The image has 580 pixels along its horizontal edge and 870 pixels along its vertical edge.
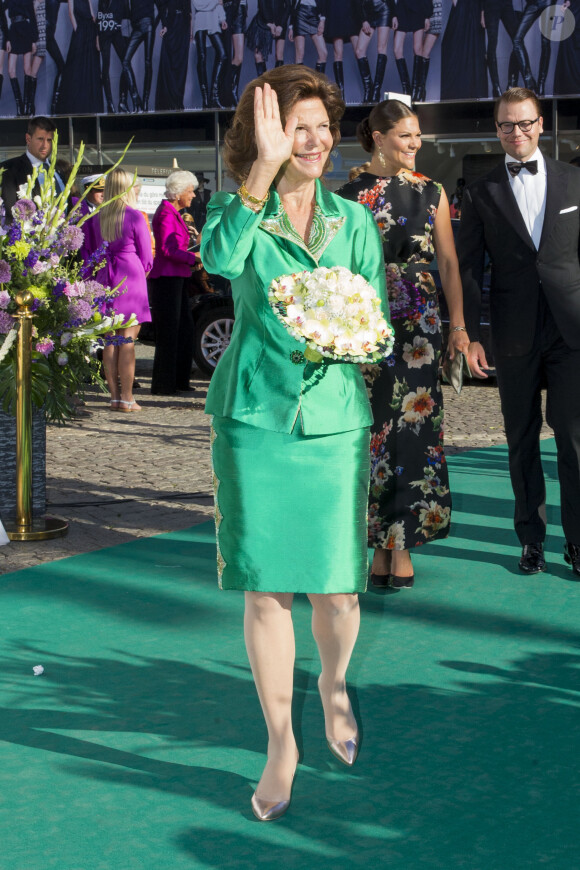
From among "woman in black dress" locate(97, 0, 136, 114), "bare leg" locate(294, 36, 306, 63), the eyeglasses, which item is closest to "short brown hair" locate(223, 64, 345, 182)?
the eyeglasses

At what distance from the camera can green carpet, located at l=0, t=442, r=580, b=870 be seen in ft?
10.5

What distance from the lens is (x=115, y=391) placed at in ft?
38.8

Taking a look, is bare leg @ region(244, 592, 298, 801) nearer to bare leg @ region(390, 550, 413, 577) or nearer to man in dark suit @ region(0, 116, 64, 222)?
bare leg @ region(390, 550, 413, 577)

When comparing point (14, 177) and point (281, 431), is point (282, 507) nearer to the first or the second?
point (281, 431)

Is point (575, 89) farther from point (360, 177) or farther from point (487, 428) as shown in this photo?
point (360, 177)

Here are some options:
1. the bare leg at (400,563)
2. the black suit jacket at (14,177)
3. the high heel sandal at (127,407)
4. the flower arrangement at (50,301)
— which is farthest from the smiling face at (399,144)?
the high heel sandal at (127,407)

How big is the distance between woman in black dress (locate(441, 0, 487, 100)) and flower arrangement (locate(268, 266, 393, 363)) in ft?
58.2

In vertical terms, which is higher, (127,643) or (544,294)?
(544,294)

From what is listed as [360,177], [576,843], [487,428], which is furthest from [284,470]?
[487,428]

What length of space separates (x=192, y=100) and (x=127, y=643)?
18919 mm

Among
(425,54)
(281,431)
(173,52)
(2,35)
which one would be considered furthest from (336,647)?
(2,35)

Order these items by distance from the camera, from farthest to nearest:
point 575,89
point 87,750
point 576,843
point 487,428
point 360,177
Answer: point 575,89 < point 487,428 < point 360,177 < point 87,750 < point 576,843

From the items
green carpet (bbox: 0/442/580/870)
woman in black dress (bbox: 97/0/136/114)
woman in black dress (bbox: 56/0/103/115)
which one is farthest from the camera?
woman in black dress (bbox: 56/0/103/115)

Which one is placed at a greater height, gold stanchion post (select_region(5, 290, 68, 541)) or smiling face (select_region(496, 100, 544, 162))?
smiling face (select_region(496, 100, 544, 162))
